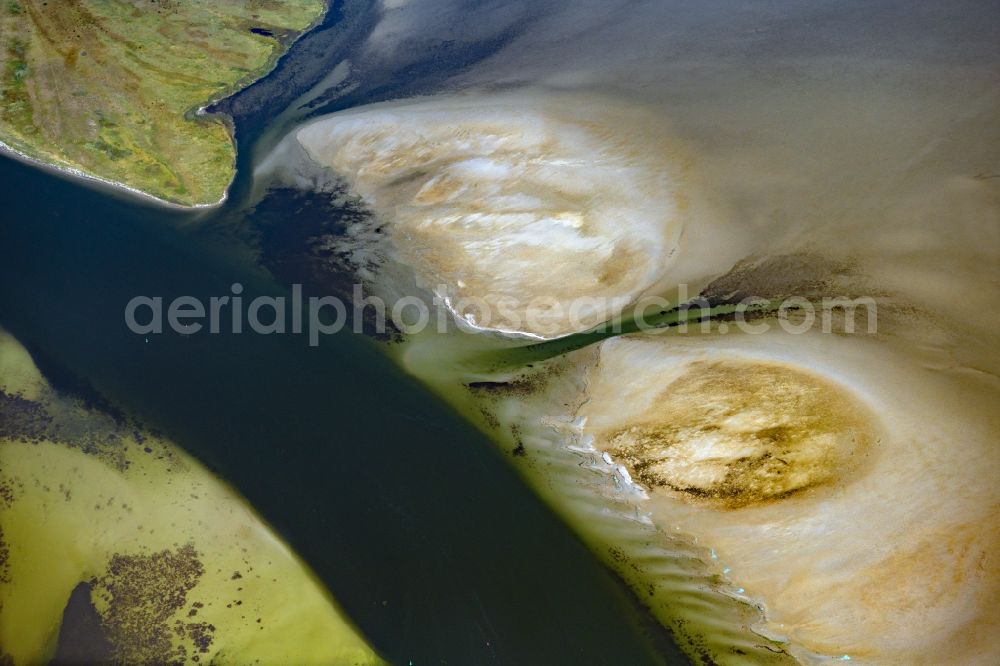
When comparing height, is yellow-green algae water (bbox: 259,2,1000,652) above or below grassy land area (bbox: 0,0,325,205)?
below

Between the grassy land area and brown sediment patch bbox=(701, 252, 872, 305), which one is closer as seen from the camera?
brown sediment patch bbox=(701, 252, 872, 305)

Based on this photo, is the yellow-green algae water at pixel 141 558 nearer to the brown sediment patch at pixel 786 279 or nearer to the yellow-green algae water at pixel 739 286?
the yellow-green algae water at pixel 739 286

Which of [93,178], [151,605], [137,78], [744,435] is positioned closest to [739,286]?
[744,435]

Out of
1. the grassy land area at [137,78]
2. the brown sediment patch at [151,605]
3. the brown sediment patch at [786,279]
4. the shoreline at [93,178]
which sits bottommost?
the brown sediment patch at [151,605]

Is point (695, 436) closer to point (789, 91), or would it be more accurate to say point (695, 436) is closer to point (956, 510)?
point (956, 510)

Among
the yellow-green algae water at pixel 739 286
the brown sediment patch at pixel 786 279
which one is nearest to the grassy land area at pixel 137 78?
the yellow-green algae water at pixel 739 286

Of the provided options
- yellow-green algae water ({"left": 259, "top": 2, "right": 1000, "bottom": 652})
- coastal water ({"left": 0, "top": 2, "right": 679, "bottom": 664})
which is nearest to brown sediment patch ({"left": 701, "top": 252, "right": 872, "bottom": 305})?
yellow-green algae water ({"left": 259, "top": 2, "right": 1000, "bottom": 652})

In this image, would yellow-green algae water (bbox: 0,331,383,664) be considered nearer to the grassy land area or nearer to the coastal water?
the coastal water
